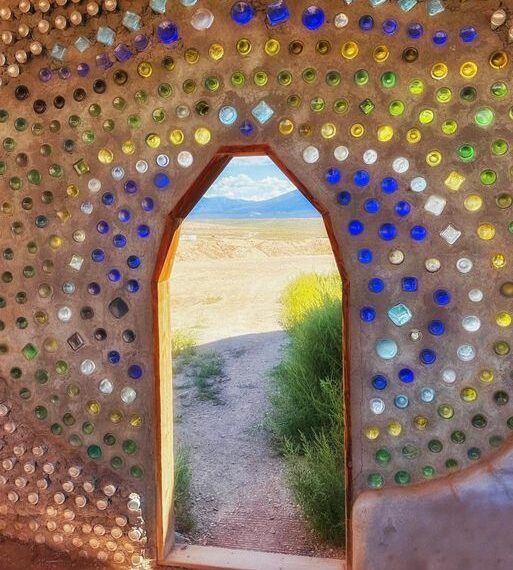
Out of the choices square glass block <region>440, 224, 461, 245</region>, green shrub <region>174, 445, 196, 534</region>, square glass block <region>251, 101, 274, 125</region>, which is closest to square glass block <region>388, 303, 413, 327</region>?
square glass block <region>440, 224, 461, 245</region>

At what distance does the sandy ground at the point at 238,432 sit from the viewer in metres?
4.32

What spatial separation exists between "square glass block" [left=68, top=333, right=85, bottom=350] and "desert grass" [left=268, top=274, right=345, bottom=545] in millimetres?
2125

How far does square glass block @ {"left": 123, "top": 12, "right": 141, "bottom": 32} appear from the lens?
279cm

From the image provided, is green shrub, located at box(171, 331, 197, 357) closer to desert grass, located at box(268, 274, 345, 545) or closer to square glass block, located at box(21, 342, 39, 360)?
desert grass, located at box(268, 274, 345, 545)

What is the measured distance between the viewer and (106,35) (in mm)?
2822

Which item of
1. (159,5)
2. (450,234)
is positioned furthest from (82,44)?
(450,234)

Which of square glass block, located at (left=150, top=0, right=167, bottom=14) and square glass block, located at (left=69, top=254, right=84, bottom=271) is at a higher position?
square glass block, located at (left=150, top=0, right=167, bottom=14)

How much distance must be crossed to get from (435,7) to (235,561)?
2831 mm

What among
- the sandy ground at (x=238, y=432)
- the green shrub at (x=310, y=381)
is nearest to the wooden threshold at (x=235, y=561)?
the sandy ground at (x=238, y=432)

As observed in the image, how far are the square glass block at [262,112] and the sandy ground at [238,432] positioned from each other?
289 cm

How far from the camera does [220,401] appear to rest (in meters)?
7.61

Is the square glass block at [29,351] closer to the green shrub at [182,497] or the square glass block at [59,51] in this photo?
the square glass block at [59,51]

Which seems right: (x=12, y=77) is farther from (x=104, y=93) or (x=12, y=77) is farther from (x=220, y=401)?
(x=220, y=401)

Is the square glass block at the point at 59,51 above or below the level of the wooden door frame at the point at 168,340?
above
